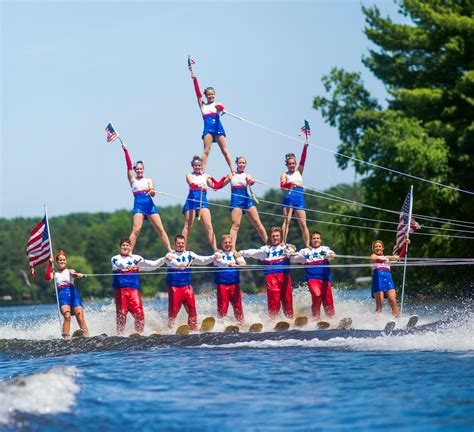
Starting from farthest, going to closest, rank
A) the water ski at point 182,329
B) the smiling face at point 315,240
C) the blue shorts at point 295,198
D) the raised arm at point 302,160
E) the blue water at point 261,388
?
the raised arm at point 302,160 → the blue shorts at point 295,198 → the smiling face at point 315,240 → the water ski at point 182,329 → the blue water at point 261,388

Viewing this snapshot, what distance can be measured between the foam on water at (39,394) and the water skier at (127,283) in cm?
554

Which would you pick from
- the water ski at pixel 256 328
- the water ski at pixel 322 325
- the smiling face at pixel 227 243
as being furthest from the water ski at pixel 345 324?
the smiling face at pixel 227 243

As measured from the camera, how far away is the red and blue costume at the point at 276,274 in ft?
59.3

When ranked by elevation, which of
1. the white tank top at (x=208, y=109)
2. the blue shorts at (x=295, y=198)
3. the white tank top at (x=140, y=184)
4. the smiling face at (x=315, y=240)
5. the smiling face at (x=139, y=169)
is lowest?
the smiling face at (x=315, y=240)

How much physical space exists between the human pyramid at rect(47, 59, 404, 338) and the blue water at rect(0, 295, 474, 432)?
2.74 m

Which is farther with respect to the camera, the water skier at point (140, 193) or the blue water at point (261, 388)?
the water skier at point (140, 193)

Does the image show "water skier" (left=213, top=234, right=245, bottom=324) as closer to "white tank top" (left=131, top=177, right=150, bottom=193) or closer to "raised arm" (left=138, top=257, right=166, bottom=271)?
"raised arm" (left=138, top=257, right=166, bottom=271)

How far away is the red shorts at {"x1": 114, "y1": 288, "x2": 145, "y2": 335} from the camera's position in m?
18.0

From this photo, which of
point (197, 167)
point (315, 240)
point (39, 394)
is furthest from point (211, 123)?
point (39, 394)

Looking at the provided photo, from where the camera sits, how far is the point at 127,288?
59.1 feet

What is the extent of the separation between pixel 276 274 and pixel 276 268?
33 centimetres

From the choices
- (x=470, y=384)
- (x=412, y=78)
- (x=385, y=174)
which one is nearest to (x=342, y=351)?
(x=470, y=384)

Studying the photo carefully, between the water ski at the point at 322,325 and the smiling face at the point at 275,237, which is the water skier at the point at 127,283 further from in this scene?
the water ski at the point at 322,325

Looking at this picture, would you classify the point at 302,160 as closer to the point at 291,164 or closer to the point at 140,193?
the point at 291,164
